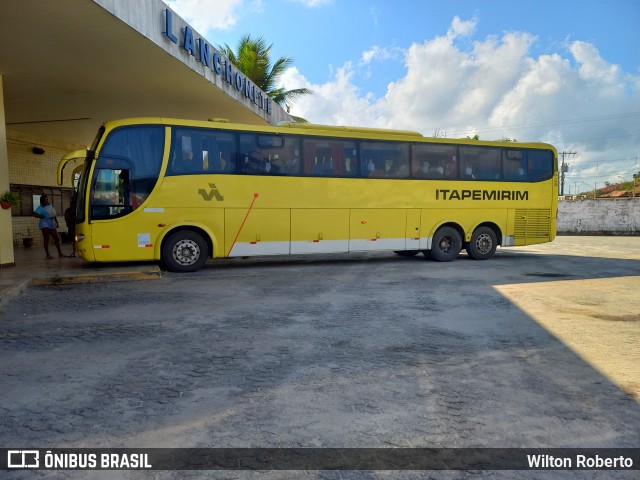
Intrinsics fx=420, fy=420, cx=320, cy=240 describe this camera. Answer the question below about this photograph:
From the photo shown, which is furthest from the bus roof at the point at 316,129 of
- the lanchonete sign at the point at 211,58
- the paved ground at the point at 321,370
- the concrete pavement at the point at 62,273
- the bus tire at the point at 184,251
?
the paved ground at the point at 321,370

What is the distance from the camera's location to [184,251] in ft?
32.3

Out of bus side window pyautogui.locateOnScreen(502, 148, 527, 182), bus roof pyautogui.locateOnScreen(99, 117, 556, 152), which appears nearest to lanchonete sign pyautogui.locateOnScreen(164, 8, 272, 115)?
bus roof pyautogui.locateOnScreen(99, 117, 556, 152)

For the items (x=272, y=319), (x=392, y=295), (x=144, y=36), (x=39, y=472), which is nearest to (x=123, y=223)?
(x=144, y=36)

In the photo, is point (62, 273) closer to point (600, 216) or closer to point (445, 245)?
point (445, 245)

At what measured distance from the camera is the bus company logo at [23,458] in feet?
7.98

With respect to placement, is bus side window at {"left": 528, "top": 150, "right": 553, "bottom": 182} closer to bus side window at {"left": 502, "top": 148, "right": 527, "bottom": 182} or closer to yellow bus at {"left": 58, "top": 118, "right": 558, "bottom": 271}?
yellow bus at {"left": 58, "top": 118, "right": 558, "bottom": 271}

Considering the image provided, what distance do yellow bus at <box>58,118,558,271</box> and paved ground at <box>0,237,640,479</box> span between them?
2.31 metres

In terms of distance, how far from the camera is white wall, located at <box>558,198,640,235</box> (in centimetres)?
2519

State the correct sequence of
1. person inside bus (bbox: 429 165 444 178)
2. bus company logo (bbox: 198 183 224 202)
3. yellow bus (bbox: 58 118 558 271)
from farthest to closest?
person inside bus (bbox: 429 165 444 178) → bus company logo (bbox: 198 183 224 202) → yellow bus (bbox: 58 118 558 271)

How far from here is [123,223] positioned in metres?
9.22

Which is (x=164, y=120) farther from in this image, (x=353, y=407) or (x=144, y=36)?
(x=353, y=407)

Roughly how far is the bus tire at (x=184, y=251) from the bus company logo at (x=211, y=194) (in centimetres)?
89

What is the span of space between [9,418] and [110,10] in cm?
651

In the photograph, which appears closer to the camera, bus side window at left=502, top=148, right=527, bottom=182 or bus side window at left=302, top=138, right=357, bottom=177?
bus side window at left=302, top=138, right=357, bottom=177
